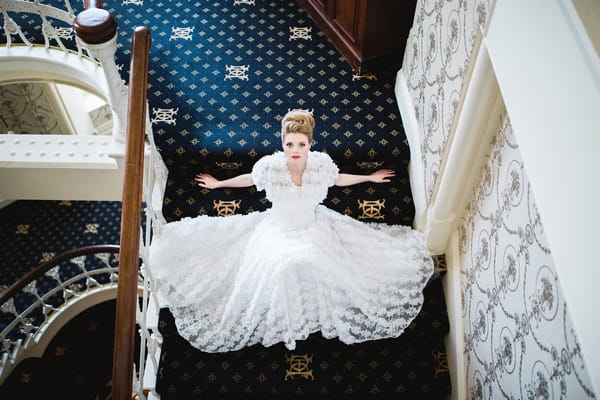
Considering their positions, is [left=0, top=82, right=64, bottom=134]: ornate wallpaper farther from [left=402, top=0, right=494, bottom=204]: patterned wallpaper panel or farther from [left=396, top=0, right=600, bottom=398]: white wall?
[left=396, top=0, right=600, bottom=398]: white wall

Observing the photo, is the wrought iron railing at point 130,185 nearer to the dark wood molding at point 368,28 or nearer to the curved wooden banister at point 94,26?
the curved wooden banister at point 94,26

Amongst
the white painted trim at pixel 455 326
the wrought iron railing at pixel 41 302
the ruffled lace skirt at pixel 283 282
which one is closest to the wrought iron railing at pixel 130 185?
the ruffled lace skirt at pixel 283 282

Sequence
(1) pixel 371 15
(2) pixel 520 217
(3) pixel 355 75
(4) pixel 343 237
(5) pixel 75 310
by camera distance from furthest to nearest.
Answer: (5) pixel 75 310, (3) pixel 355 75, (1) pixel 371 15, (4) pixel 343 237, (2) pixel 520 217

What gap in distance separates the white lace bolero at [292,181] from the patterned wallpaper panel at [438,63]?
2.13 feet

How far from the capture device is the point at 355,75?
12.7 ft

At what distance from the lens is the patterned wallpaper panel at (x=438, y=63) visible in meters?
2.24

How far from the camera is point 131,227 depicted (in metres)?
2.07

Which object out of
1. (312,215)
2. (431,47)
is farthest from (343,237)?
(431,47)

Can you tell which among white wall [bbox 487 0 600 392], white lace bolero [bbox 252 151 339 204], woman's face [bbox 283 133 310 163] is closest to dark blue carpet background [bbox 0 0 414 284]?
white lace bolero [bbox 252 151 339 204]

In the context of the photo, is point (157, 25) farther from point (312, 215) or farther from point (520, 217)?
point (520, 217)

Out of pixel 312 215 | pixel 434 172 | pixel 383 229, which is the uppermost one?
pixel 434 172

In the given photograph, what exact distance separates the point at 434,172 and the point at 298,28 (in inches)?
81.4

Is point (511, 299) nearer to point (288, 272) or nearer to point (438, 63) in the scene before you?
point (288, 272)

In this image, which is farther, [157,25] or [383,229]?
[157,25]
